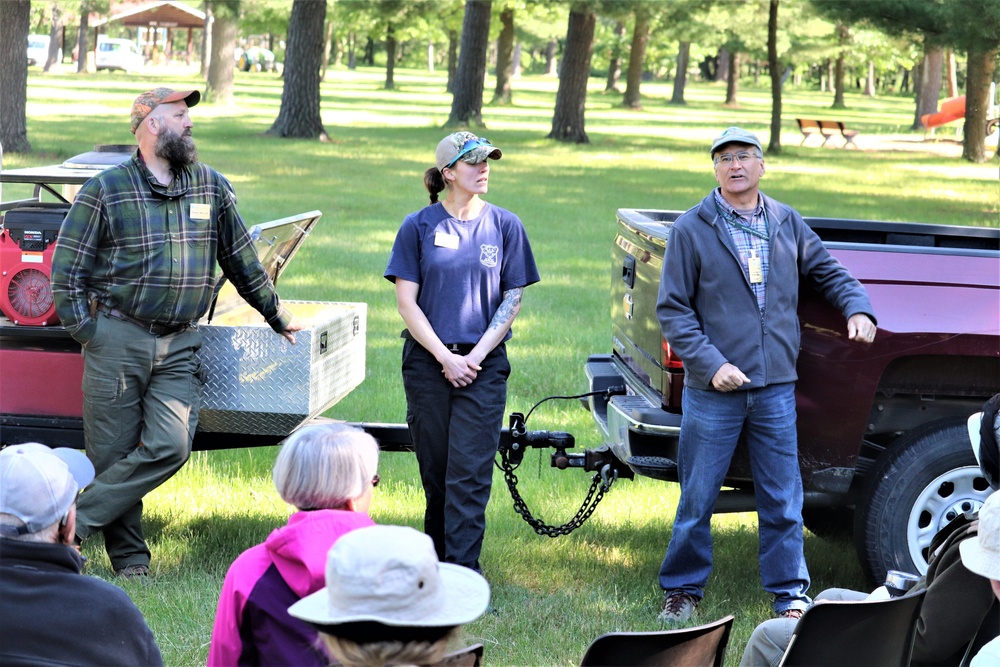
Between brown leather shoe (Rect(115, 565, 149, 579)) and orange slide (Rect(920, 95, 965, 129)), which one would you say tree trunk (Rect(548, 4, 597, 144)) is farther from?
brown leather shoe (Rect(115, 565, 149, 579))

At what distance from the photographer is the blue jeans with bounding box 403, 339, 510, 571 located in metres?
5.04

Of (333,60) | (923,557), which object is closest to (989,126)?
(923,557)

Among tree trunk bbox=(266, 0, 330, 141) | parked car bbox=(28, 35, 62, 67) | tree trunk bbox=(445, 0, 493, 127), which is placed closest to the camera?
tree trunk bbox=(266, 0, 330, 141)

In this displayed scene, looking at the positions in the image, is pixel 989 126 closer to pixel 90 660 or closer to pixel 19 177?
pixel 19 177

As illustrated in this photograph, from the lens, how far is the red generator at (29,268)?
5.61 m

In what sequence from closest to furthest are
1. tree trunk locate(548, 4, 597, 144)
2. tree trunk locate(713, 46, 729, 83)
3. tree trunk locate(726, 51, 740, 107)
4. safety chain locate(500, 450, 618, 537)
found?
safety chain locate(500, 450, 618, 537) < tree trunk locate(548, 4, 597, 144) < tree trunk locate(726, 51, 740, 107) < tree trunk locate(713, 46, 729, 83)

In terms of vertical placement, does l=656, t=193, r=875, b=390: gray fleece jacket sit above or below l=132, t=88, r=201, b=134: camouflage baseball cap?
below

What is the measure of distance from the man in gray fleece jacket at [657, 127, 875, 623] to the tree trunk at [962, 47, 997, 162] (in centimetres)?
2381

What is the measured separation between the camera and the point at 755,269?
4.92m

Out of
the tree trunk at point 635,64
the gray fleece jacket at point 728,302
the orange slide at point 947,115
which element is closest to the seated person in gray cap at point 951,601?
the gray fleece jacket at point 728,302

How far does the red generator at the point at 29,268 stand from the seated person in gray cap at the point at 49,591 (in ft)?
9.49

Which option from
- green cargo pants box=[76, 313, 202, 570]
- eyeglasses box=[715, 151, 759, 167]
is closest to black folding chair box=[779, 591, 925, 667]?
eyeglasses box=[715, 151, 759, 167]

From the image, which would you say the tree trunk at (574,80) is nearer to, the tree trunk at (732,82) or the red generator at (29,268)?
the red generator at (29,268)

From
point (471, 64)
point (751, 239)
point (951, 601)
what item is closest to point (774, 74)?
point (471, 64)
